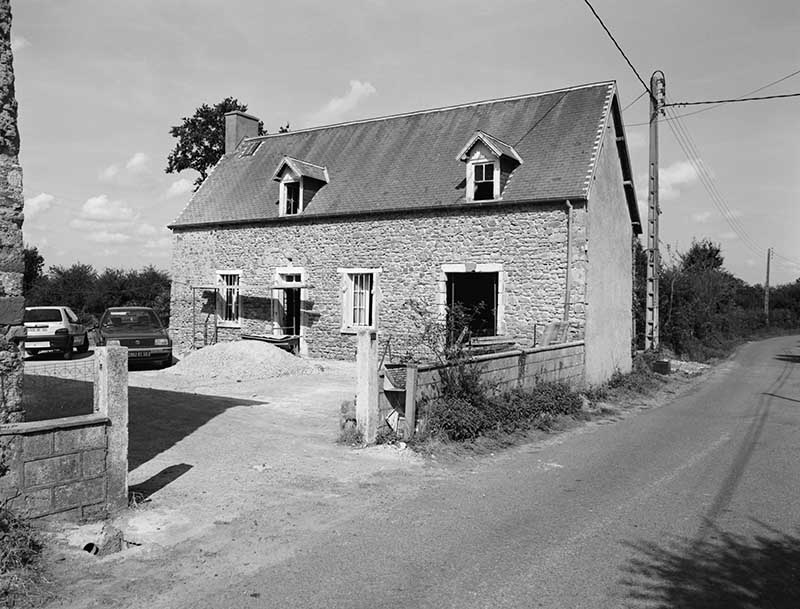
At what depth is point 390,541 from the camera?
5332mm

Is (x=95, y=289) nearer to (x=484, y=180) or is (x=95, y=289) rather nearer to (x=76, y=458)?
(x=484, y=180)

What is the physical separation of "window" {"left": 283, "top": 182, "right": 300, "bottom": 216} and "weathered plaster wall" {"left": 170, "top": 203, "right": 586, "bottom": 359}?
65cm

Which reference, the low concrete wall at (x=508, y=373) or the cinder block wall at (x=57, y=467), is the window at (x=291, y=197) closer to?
the low concrete wall at (x=508, y=373)

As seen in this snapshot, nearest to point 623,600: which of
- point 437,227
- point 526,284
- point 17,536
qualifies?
point 17,536

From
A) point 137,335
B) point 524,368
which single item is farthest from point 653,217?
point 137,335

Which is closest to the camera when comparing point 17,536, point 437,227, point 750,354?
point 17,536

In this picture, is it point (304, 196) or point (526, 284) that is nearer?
point (526, 284)

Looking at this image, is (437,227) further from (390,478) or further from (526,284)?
(390,478)

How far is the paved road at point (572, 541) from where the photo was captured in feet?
14.1

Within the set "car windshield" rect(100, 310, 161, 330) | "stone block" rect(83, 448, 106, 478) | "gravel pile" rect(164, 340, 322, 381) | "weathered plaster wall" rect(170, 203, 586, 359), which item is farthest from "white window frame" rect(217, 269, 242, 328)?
"stone block" rect(83, 448, 106, 478)

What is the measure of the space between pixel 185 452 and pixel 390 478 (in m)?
2.59

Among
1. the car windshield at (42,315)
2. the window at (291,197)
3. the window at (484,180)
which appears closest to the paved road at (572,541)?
the window at (484,180)

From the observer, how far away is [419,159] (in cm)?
2042

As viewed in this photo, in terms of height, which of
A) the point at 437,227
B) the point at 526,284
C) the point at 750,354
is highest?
the point at 437,227
